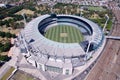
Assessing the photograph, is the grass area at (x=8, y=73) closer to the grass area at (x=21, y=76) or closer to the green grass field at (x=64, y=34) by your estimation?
the grass area at (x=21, y=76)

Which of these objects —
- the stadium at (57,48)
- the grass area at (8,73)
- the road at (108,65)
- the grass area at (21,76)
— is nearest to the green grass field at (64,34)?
the stadium at (57,48)

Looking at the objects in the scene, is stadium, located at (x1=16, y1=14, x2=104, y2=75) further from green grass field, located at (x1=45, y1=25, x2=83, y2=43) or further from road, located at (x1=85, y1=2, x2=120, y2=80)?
road, located at (x1=85, y1=2, x2=120, y2=80)

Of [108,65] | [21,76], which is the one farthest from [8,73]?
[108,65]

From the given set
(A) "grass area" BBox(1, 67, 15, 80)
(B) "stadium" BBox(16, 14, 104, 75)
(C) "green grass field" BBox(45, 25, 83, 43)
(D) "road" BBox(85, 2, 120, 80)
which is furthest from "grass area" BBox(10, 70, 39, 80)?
(C) "green grass field" BBox(45, 25, 83, 43)

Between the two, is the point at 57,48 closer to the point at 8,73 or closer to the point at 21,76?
the point at 21,76

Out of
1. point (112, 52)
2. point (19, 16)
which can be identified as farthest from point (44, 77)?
point (19, 16)
